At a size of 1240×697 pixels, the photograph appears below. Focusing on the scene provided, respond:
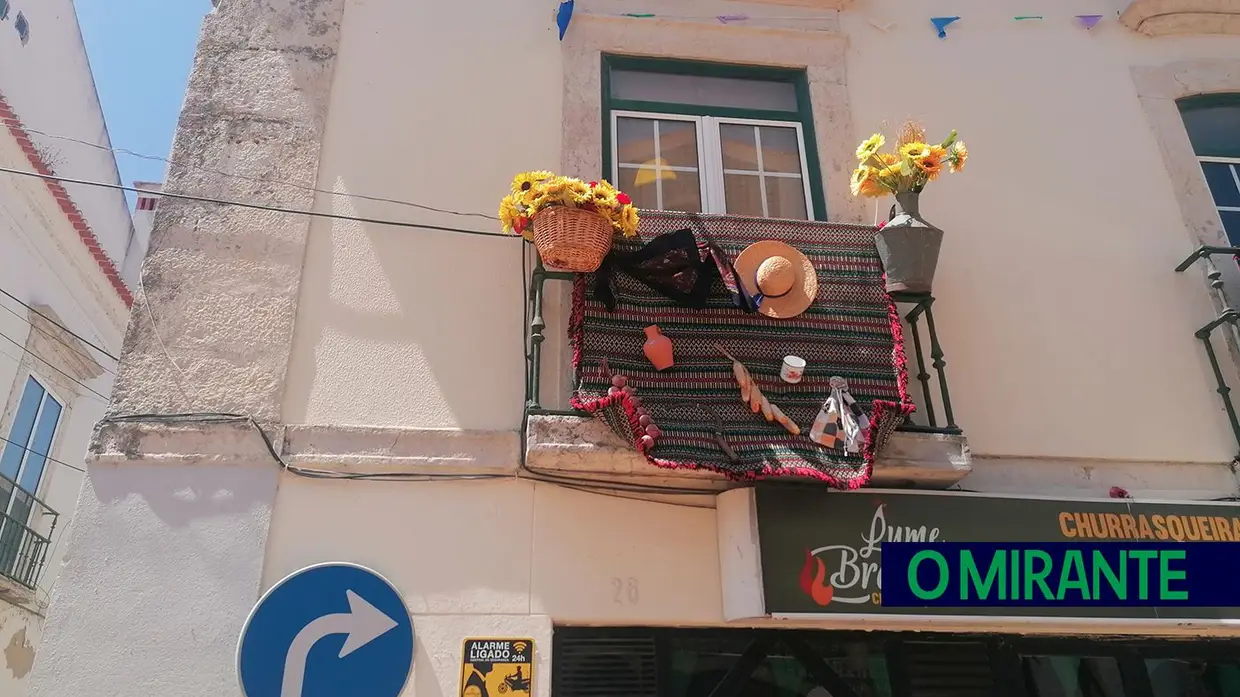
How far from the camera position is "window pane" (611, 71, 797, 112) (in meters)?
5.52

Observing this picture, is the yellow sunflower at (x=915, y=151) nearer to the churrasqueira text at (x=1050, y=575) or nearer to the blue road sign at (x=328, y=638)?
the churrasqueira text at (x=1050, y=575)

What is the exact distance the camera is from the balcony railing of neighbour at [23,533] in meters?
7.65

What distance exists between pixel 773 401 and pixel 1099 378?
2049 millimetres

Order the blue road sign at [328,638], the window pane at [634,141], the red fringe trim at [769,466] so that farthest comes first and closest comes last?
the window pane at [634,141]
the red fringe trim at [769,466]
the blue road sign at [328,638]

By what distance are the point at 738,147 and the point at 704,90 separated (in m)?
0.49

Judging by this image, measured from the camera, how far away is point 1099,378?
4961mm

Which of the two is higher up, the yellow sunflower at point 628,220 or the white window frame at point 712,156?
the white window frame at point 712,156

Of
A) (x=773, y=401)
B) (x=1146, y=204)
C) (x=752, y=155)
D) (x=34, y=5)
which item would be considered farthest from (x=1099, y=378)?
(x=34, y=5)

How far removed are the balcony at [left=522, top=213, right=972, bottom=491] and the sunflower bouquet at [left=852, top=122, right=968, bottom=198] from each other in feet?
2.06

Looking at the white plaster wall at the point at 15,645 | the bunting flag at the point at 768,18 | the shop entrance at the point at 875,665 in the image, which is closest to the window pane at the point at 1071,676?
the shop entrance at the point at 875,665

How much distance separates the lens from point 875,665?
4301 millimetres

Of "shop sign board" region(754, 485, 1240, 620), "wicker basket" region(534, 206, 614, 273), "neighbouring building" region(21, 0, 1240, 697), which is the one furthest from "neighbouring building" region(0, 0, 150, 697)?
"shop sign board" region(754, 485, 1240, 620)

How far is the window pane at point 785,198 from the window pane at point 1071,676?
2717mm

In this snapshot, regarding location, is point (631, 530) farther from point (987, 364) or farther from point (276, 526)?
point (987, 364)
